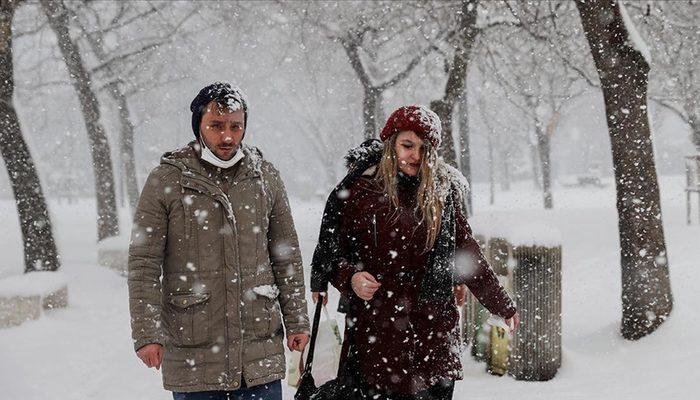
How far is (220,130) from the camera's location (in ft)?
9.71

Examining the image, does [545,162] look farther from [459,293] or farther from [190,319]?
[190,319]

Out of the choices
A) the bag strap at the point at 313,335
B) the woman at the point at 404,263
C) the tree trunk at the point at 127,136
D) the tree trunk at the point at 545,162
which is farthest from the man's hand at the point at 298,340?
the tree trunk at the point at 545,162

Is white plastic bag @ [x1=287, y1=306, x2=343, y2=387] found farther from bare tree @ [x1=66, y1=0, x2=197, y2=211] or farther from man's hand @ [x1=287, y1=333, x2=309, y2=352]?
bare tree @ [x1=66, y1=0, x2=197, y2=211]

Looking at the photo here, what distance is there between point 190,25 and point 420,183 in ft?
52.8

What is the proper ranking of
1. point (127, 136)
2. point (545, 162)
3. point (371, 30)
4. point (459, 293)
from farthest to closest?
point (545, 162) → point (127, 136) → point (371, 30) → point (459, 293)

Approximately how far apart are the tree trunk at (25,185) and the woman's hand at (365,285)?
7870mm

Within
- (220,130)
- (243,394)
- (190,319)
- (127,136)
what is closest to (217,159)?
(220,130)

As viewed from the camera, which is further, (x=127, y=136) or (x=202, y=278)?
(x=127, y=136)

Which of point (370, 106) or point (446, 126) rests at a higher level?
point (370, 106)

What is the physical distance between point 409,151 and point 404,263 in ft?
1.76

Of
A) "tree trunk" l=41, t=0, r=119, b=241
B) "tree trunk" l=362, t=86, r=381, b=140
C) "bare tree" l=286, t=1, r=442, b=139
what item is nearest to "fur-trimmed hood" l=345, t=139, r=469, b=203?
"bare tree" l=286, t=1, r=442, b=139

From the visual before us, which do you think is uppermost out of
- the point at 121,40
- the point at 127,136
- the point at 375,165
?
the point at 121,40

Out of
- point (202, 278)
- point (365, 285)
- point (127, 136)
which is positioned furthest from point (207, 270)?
point (127, 136)

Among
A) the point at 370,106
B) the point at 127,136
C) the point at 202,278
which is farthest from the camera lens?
the point at 127,136
